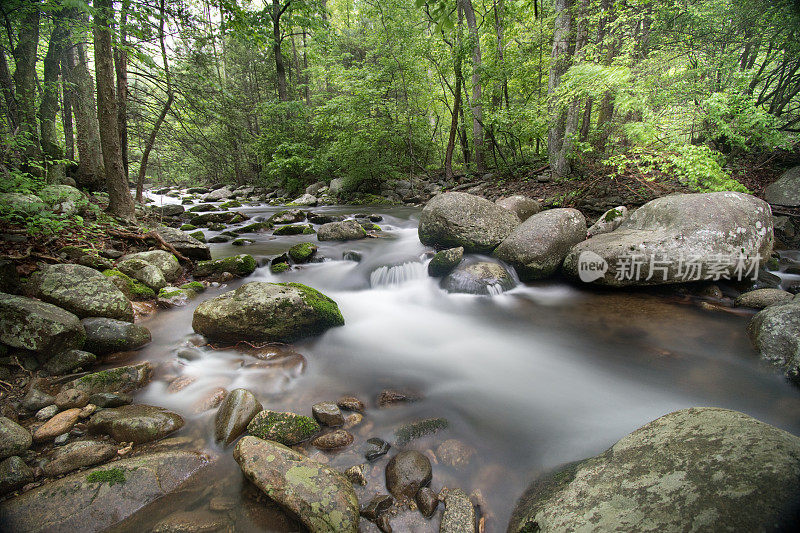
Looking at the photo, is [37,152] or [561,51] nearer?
[37,152]

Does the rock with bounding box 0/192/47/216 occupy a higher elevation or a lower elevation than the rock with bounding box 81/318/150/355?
higher

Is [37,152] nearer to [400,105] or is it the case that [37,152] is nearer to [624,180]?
[400,105]

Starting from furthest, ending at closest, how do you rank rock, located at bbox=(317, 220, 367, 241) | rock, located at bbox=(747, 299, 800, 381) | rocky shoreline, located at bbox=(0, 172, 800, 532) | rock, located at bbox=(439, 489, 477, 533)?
rock, located at bbox=(317, 220, 367, 241), rock, located at bbox=(747, 299, 800, 381), rock, located at bbox=(439, 489, 477, 533), rocky shoreline, located at bbox=(0, 172, 800, 532)

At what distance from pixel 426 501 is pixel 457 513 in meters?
0.21

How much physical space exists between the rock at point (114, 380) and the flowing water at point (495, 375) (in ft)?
0.46

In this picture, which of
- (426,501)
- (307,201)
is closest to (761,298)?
(426,501)

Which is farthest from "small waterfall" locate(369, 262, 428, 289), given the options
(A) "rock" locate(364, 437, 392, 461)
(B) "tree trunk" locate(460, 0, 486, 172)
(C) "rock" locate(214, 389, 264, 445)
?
(B) "tree trunk" locate(460, 0, 486, 172)

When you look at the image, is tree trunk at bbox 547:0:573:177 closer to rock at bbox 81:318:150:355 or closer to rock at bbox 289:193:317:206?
rock at bbox 81:318:150:355

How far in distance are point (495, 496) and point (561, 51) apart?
11.2 metres

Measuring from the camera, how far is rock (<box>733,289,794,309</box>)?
14.6 feet

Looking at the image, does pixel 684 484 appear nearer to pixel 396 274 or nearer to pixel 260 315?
pixel 260 315

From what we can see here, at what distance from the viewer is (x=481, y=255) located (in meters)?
6.58

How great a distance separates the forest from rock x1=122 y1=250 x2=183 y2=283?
5.55 ft

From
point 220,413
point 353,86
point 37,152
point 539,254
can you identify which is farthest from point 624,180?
point 37,152
